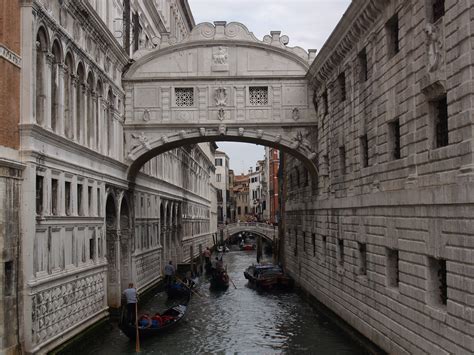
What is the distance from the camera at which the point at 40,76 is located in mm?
12062

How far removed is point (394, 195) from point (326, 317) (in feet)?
24.4

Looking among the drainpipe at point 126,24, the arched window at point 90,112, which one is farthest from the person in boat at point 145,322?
the drainpipe at point 126,24

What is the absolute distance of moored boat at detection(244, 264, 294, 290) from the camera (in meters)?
24.7

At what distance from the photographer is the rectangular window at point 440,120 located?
31.1 ft

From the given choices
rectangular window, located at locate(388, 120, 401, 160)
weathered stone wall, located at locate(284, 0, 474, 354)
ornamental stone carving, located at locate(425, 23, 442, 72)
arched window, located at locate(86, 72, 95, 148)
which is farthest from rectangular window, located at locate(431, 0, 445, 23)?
arched window, located at locate(86, 72, 95, 148)

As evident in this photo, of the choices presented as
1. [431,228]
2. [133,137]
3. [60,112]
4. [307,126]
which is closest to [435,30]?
[431,228]

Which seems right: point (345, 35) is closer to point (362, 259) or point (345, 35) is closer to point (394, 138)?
point (394, 138)

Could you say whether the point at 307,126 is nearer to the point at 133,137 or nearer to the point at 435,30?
the point at 133,137

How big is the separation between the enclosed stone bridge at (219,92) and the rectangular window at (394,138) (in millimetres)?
7289

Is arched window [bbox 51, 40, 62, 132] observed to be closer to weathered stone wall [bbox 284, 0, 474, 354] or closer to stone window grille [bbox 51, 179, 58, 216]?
stone window grille [bbox 51, 179, 58, 216]

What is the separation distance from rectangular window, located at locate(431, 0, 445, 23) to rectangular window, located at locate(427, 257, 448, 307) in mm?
3669

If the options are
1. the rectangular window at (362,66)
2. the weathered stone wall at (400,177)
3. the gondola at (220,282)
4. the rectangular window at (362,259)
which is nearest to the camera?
the weathered stone wall at (400,177)

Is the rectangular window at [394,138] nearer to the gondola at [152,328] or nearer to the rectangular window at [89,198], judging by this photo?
the gondola at [152,328]

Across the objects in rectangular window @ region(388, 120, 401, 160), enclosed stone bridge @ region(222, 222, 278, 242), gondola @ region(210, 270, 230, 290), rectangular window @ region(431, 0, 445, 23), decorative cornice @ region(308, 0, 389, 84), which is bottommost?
gondola @ region(210, 270, 230, 290)
